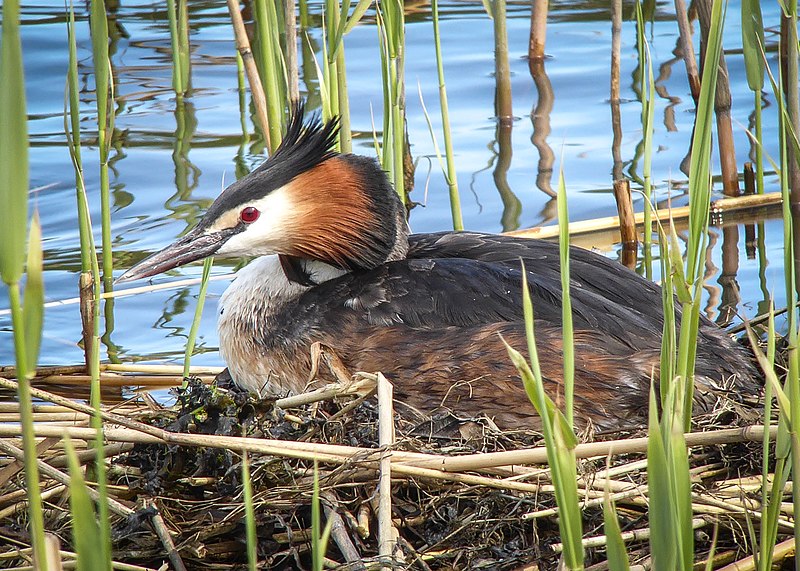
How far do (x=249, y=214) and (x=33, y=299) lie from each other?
243 centimetres

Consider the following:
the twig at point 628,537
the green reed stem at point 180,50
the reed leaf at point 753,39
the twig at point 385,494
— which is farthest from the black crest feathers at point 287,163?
the green reed stem at point 180,50

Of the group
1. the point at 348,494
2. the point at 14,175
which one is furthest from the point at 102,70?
the point at 14,175

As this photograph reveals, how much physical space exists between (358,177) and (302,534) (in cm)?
160

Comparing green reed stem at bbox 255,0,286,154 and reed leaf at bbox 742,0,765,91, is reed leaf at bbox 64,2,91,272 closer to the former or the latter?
green reed stem at bbox 255,0,286,154

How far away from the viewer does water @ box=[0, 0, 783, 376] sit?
550cm

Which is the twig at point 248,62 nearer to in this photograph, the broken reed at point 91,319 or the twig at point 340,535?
the broken reed at point 91,319

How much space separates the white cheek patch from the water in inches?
49.5

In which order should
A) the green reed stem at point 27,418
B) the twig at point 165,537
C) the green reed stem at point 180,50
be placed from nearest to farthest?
the green reed stem at point 27,418 → the twig at point 165,537 → the green reed stem at point 180,50

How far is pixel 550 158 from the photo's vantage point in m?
6.88

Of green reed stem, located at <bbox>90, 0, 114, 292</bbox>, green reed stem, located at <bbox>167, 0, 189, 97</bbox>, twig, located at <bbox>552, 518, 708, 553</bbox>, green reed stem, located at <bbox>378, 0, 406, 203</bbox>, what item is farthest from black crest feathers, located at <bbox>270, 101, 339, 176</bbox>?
green reed stem, located at <bbox>167, 0, 189, 97</bbox>

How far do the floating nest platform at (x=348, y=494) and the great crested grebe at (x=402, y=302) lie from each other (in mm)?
402

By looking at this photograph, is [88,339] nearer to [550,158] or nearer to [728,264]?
[728,264]

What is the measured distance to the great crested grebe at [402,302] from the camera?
3.54 metres

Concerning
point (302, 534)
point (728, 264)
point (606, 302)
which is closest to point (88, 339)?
point (302, 534)
